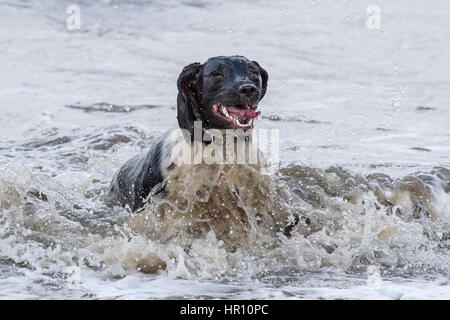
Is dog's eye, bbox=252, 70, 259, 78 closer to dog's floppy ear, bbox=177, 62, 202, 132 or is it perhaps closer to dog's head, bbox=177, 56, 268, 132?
dog's head, bbox=177, 56, 268, 132

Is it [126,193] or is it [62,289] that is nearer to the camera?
[62,289]

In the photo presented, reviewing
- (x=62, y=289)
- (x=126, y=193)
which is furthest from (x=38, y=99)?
(x=62, y=289)

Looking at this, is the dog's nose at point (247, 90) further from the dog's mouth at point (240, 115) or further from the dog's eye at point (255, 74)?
the dog's eye at point (255, 74)

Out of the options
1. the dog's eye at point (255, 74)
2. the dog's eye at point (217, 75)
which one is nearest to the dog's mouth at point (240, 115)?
the dog's eye at point (217, 75)

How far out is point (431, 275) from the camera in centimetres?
438

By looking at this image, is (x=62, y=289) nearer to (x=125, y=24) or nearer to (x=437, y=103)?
(x=437, y=103)

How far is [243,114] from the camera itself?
4672 millimetres

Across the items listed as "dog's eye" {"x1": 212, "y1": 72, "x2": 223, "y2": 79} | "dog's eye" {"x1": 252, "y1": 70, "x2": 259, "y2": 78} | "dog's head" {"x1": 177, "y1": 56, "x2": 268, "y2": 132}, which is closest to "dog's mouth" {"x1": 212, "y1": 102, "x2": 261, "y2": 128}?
"dog's head" {"x1": 177, "y1": 56, "x2": 268, "y2": 132}

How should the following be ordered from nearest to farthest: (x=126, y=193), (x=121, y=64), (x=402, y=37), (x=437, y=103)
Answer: (x=126, y=193), (x=437, y=103), (x=121, y=64), (x=402, y=37)

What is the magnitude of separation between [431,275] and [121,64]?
268 inches

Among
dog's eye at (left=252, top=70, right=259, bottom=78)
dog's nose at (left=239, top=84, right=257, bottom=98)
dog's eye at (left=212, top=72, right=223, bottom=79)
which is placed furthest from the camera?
dog's eye at (left=252, top=70, right=259, bottom=78)

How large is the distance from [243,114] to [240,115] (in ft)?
0.06

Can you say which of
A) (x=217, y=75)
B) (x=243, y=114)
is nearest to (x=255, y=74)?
(x=217, y=75)

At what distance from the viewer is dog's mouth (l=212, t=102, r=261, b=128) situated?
4.66 meters
